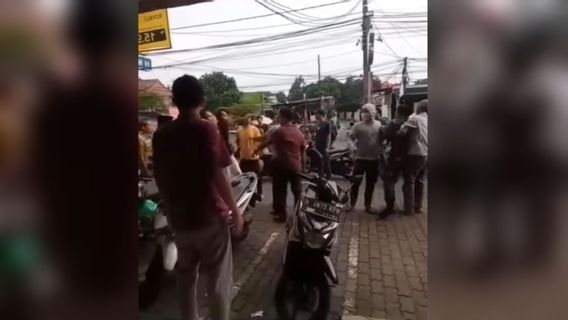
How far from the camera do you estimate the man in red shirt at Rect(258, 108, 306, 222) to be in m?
1.44

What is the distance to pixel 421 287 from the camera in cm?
132

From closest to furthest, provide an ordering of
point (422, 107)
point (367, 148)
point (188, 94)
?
1. point (422, 107)
2. point (367, 148)
3. point (188, 94)

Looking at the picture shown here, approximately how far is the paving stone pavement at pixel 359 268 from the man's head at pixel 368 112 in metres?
0.23

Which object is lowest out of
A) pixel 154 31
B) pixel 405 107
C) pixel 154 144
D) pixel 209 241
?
pixel 209 241

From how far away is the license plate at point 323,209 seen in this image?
1.41 m

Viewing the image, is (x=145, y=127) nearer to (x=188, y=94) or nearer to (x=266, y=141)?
(x=188, y=94)

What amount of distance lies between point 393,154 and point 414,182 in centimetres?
12

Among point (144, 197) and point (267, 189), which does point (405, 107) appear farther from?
point (144, 197)

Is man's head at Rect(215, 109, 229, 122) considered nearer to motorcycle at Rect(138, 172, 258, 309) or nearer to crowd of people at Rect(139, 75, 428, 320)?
crowd of people at Rect(139, 75, 428, 320)

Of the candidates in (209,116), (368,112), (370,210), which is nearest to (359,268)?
(370,210)

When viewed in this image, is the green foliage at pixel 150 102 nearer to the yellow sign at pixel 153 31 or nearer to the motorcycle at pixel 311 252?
the yellow sign at pixel 153 31

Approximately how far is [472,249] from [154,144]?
1129mm

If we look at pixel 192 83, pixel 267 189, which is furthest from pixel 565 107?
pixel 192 83

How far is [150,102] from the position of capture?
1499 millimetres
